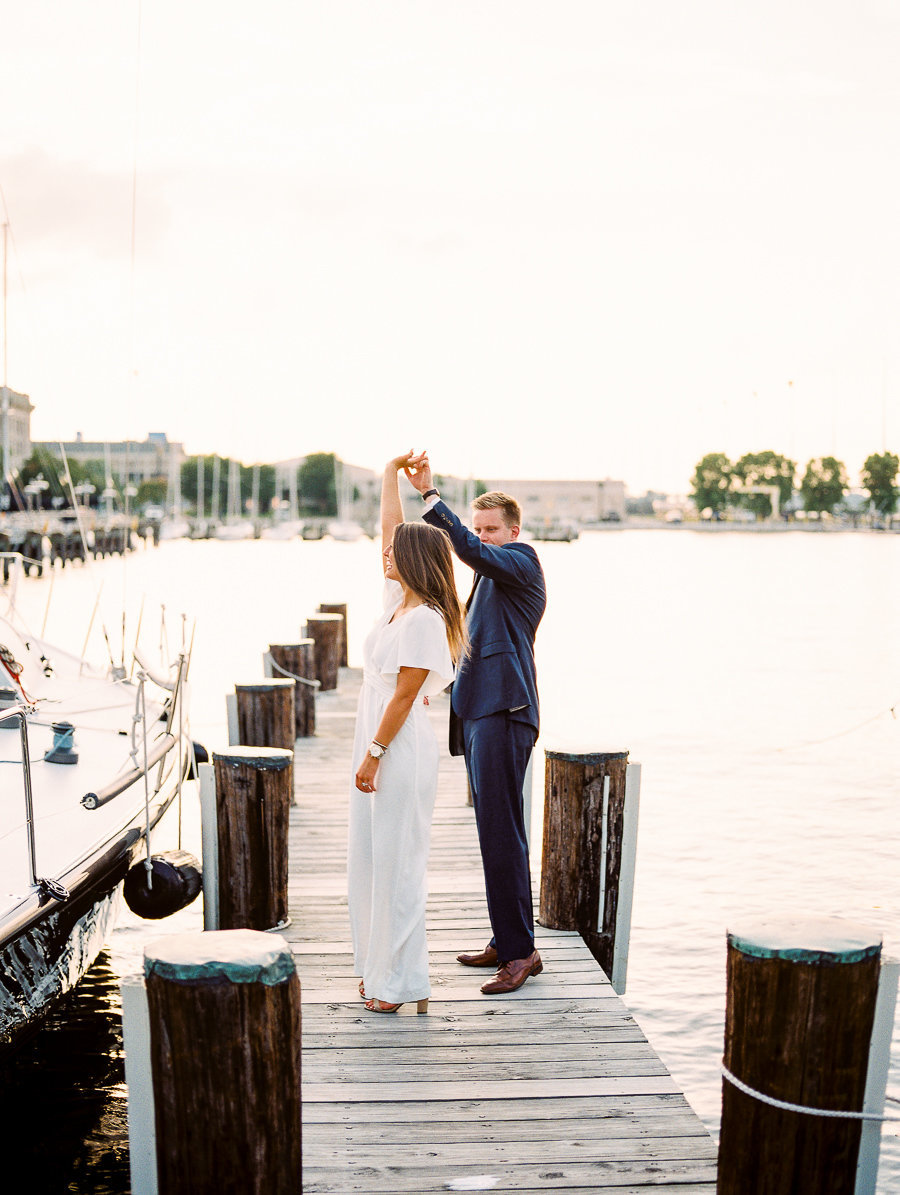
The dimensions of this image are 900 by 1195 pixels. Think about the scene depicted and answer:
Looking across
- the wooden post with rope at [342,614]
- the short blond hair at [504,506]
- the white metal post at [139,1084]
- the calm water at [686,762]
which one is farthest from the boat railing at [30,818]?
the wooden post with rope at [342,614]

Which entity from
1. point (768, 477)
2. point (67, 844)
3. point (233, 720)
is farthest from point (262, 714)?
point (768, 477)

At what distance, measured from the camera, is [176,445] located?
182 m

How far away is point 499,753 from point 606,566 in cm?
8064

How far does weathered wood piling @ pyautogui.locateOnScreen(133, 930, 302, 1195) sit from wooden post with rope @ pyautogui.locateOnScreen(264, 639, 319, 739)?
29.6 ft

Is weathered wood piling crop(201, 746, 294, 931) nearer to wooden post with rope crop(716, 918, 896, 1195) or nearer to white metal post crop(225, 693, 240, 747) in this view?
wooden post with rope crop(716, 918, 896, 1195)

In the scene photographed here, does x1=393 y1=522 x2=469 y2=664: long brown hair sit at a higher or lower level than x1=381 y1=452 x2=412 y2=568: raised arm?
lower

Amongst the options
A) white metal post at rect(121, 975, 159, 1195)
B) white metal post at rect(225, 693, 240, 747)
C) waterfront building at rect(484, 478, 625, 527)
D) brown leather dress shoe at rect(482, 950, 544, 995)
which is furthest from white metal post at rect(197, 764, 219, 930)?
waterfront building at rect(484, 478, 625, 527)

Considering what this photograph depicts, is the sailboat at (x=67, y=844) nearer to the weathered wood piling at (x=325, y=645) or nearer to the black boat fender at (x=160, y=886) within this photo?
the black boat fender at (x=160, y=886)

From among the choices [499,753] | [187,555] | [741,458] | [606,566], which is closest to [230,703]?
[499,753]

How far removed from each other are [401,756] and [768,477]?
201 meters

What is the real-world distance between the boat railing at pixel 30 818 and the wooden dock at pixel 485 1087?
1.22 metres

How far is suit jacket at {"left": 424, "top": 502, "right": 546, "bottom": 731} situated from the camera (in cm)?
480

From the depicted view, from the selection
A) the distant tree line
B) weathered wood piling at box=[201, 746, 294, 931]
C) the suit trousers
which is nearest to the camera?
the suit trousers

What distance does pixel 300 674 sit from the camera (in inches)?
476
